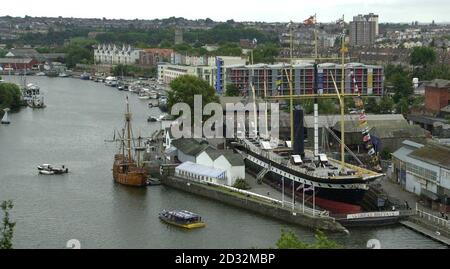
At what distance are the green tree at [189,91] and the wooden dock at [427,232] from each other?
687 centimetres

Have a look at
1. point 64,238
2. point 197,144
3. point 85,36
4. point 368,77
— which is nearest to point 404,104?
point 368,77

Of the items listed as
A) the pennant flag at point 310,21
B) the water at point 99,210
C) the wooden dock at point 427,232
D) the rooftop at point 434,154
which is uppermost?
the pennant flag at point 310,21

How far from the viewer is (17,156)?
10.9m

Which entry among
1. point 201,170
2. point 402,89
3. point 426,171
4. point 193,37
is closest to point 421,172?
point 426,171

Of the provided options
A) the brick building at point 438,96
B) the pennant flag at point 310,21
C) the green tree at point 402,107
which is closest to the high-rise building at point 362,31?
the green tree at point 402,107

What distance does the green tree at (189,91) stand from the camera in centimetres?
1366

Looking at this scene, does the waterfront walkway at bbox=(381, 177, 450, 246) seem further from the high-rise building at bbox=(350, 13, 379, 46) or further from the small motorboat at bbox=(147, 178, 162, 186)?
the high-rise building at bbox=(350, 13, 379, 46)

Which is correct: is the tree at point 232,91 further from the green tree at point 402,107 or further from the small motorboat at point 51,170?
the small motorboat at point 51,170

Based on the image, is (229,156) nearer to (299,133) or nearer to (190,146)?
(299,133)

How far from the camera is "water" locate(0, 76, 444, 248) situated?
662 centimetres

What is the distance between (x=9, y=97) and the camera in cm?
1723

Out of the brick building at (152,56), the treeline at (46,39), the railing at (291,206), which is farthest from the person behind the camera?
the treeline at (46,39)

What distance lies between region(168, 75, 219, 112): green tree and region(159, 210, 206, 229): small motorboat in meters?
6.33

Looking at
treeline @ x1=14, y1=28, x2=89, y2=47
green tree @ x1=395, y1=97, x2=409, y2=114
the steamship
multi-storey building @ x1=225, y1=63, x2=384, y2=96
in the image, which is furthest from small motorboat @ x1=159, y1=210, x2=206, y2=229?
treeline @ x1=14, y1=28, x2=89, y2=47
